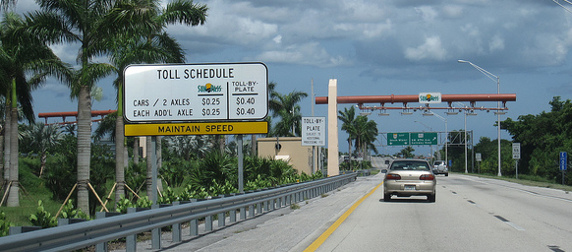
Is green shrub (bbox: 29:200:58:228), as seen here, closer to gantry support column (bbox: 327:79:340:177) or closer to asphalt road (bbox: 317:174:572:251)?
asphalt road (bbox: 317:174:572:251)

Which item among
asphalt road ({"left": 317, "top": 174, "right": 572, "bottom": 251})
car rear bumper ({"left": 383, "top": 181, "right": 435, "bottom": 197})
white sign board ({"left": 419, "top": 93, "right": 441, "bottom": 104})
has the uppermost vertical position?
white sign board ({"left": 419, "top": 93, "right": 441, "bottom": 104})

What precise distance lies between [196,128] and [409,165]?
8328 mm

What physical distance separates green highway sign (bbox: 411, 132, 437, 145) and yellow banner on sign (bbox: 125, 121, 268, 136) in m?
82.3

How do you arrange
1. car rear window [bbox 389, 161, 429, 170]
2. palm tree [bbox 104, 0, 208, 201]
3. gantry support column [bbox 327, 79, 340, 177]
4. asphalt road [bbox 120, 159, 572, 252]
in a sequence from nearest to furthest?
asphalt road [bbox 120, 159, 572, 252]
car rear window [bbox 389, 161, 429, 170]
palm tree [bbox 104, 0, 208, 201]
gantry support column [bbox 327, 79, 340, 177]

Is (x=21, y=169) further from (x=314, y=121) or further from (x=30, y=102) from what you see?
(x=314, y=121)

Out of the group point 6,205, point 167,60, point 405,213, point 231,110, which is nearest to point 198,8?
point 167,60

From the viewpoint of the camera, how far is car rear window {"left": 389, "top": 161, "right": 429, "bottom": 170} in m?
23.9

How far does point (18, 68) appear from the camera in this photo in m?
30.0

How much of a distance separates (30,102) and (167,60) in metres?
8.96

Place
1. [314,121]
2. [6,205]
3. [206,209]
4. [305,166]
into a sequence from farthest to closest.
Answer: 1. [305,166]
2. [314,121]
3. [6,205]
4. [206,209]

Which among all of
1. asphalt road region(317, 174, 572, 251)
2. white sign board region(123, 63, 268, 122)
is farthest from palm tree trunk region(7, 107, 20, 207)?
asphalt road region(317, 174, 572, 251)

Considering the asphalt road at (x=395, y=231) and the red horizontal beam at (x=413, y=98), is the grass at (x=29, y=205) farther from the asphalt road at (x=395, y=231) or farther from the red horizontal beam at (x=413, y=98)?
the red horizontal beam at (x=413, y=98)

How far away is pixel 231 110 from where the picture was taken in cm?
2064

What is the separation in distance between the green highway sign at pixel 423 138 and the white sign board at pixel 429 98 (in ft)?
144
